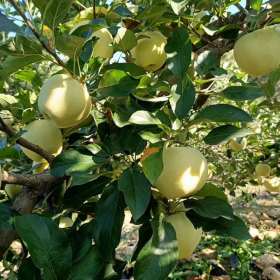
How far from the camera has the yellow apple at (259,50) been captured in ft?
3.32

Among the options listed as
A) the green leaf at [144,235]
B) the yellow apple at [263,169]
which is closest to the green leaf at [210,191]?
the green leaf at [144,235]

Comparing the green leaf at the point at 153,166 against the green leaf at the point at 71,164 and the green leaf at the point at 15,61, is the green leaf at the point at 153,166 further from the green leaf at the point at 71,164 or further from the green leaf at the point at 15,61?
the green leaf at the point at 15,61

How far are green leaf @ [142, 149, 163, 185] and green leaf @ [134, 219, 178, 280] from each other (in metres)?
0.14

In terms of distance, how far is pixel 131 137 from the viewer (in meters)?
0.93

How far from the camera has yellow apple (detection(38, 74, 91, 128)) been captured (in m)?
0.85

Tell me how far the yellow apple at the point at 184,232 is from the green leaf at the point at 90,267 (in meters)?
0.17

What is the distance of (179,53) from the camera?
94cm

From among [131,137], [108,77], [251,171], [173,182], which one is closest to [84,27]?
[108,77]

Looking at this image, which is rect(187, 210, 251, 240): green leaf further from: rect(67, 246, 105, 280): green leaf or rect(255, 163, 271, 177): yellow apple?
rect(255, 163, 271, 177): yellow apple

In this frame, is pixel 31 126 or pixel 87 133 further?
pixel 87 133

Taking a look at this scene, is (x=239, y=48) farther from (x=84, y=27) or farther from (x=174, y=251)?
(x=174, y=251)

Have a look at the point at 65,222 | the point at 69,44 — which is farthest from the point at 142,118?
the point at 65,222

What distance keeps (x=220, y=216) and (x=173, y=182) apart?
15cm

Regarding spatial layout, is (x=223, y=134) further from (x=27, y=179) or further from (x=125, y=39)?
(x=27, y=179)
